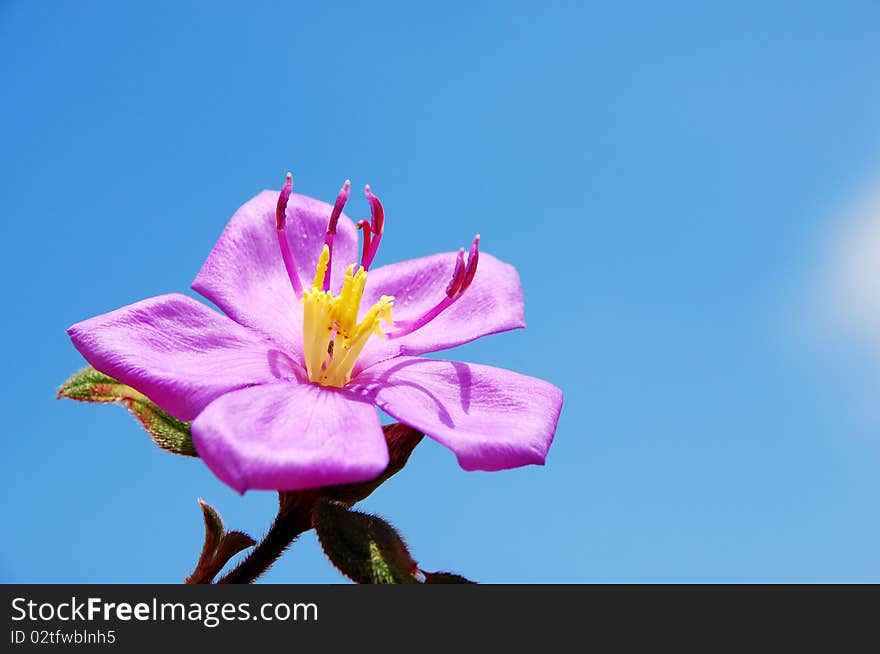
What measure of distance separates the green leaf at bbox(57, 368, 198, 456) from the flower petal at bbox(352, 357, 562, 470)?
9.3 inches

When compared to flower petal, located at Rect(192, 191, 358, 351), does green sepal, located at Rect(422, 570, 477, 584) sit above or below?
below

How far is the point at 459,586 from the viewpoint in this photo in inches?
36.7

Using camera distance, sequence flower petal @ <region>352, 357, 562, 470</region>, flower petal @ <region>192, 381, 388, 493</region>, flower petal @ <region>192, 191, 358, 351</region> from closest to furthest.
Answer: flower petal @ <region>192, 381, 388, 493</region> < flower petal @ <region>352, 357, 562, 470</region> < flower petal @ <region>192, 191, 358, 351</region>

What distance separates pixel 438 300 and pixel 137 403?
52cm

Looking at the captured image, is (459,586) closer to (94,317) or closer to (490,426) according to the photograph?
(490,426)

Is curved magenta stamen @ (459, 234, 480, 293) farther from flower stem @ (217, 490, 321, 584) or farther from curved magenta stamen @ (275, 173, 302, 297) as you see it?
flower stem @ (217, 490, 321, 584)

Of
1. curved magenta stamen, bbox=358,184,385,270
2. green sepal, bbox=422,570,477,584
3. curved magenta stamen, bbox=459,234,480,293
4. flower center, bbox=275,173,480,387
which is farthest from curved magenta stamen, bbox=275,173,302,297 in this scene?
green sepal, bbox=422,570,477,584

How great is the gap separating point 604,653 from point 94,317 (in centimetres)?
73

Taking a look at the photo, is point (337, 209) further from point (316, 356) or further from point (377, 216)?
point (316, 356)

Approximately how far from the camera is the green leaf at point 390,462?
1.07 meters

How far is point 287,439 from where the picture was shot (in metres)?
0.97


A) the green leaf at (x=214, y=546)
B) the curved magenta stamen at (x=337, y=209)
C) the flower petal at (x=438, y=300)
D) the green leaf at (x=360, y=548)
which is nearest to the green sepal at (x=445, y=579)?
the green leaf at (x=360, y=548)

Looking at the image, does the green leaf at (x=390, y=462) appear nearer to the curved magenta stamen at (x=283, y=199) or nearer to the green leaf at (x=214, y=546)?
the green leaf at (x=214, y=546)

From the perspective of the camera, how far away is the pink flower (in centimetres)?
96
